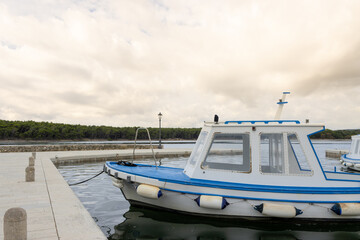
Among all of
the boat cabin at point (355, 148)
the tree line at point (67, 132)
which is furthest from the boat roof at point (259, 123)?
the tree line at point (67, 132)

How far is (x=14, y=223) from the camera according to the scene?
3859mm

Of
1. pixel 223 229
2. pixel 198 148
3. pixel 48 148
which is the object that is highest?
pixel 198 148

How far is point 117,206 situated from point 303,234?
5.52m

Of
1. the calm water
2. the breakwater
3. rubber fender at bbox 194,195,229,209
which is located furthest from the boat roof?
the breakwater

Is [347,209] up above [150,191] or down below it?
below

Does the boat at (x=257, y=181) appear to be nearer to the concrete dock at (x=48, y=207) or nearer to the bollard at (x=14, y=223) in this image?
the concrete dock at (x=48, y=207)

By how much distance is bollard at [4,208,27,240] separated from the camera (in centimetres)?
383

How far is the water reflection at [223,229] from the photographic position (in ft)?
20.8

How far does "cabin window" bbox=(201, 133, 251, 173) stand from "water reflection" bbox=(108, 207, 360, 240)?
4.52 ft

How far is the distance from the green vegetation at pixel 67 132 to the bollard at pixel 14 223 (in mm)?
89746

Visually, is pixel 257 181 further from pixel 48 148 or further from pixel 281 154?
pixel 48 148

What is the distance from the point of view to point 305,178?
6605mm

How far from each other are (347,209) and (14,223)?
6.89m

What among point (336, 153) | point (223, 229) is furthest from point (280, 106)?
point (336, 153)
